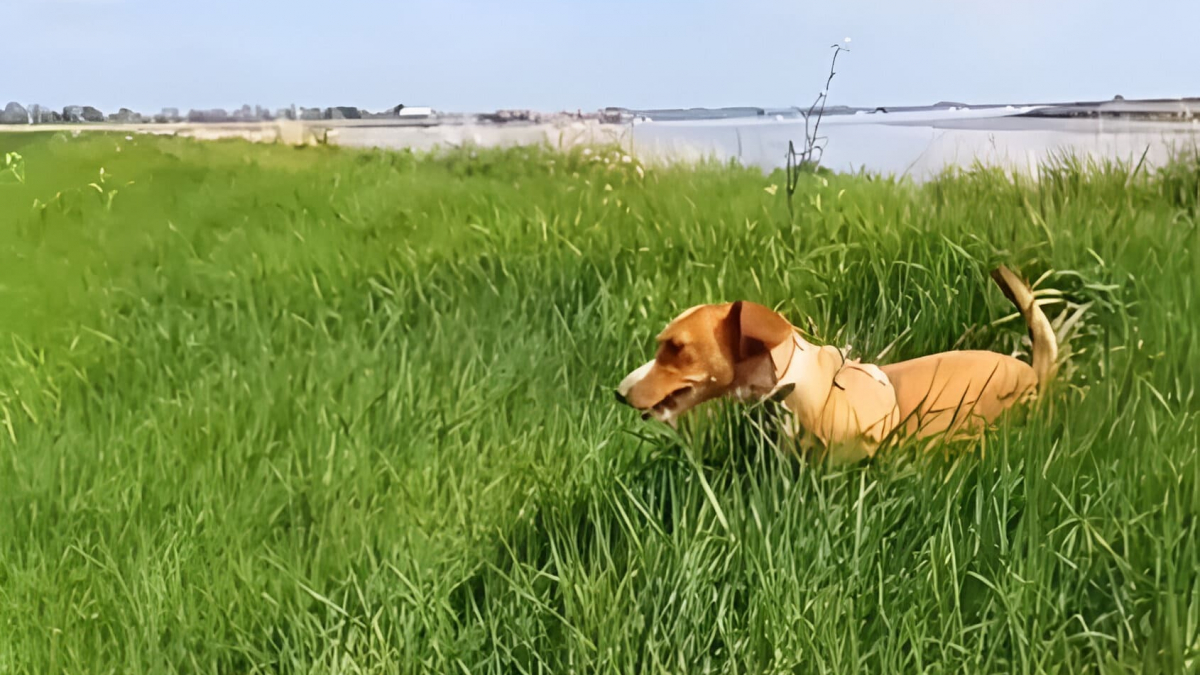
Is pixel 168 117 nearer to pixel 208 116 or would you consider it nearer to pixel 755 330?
pixel 208 116

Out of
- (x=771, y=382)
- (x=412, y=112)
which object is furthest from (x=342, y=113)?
(x=771, y=382)

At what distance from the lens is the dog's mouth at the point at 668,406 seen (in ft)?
4.13

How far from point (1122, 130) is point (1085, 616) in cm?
129

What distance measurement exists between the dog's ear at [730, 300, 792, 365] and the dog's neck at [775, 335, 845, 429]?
3 cm

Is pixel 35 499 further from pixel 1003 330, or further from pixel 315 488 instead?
pixel 1003 330

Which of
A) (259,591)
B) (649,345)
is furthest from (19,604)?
(649,345)

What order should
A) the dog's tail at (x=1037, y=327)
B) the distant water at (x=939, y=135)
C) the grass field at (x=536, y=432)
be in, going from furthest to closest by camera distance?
the distant water at (x=939, y=135), the dog's tail at (x=1037, y=327), the grass field at (x=536, y=432)

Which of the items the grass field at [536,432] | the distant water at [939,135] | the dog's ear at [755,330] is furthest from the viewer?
the distant water at [939,135]

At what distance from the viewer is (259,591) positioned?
112 cm

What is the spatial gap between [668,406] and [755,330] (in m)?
0.18

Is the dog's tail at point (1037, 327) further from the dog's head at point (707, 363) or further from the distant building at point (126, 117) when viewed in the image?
the distant building at point (126, 117)

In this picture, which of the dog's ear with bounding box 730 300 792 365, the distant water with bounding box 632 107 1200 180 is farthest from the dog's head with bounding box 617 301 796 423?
the distant water with bounding box 632 107 1200 180

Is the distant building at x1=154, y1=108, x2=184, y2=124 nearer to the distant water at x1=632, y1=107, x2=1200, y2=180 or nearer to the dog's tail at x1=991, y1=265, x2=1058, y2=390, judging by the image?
the distant water at x1=632, y1=107, x2=1200, y2=180

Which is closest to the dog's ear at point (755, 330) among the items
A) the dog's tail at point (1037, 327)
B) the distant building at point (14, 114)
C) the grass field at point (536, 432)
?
the grass field at point (536, 432)
